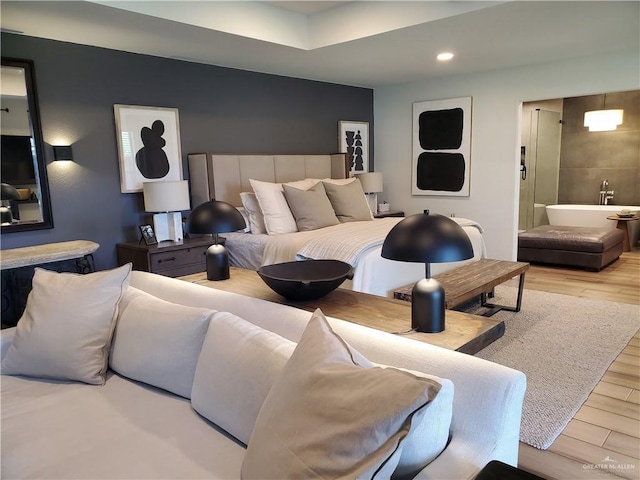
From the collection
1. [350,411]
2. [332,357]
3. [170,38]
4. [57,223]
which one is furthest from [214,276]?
[170,38]

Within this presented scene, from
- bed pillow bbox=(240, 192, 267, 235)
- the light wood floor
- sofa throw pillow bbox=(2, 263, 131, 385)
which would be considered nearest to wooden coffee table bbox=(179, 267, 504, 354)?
sofa throw pillow bbox=(2, 263, 131, 385)

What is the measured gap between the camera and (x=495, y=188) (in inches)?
218

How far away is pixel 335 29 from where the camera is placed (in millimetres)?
3865

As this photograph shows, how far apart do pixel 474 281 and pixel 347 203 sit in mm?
1664

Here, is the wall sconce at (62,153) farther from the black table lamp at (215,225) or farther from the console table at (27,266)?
the black table lamp at (215,225)

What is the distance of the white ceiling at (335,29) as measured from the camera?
3.07 m

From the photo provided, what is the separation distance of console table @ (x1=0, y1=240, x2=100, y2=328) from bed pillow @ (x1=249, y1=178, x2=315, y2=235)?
1.51 meters

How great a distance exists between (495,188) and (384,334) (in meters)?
4.56

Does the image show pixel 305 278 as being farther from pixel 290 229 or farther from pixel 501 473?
pixel 290 229

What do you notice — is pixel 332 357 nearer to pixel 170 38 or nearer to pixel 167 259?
pixel 167 259

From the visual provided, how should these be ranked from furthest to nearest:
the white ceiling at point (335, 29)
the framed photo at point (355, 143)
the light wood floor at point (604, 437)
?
1. the framed photo at point (355, 143)
2. the white ceiling at point (335, 29)
3. the light wood floor at point (604, 437)

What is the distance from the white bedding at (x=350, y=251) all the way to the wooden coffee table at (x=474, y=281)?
0.15 meters

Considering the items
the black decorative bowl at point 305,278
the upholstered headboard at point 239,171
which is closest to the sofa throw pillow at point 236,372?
the black decorative bowl at point 305,278

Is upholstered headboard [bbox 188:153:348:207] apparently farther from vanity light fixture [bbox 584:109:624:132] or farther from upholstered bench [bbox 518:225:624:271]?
vanity light fixture [bbox 584:109:624:132]
